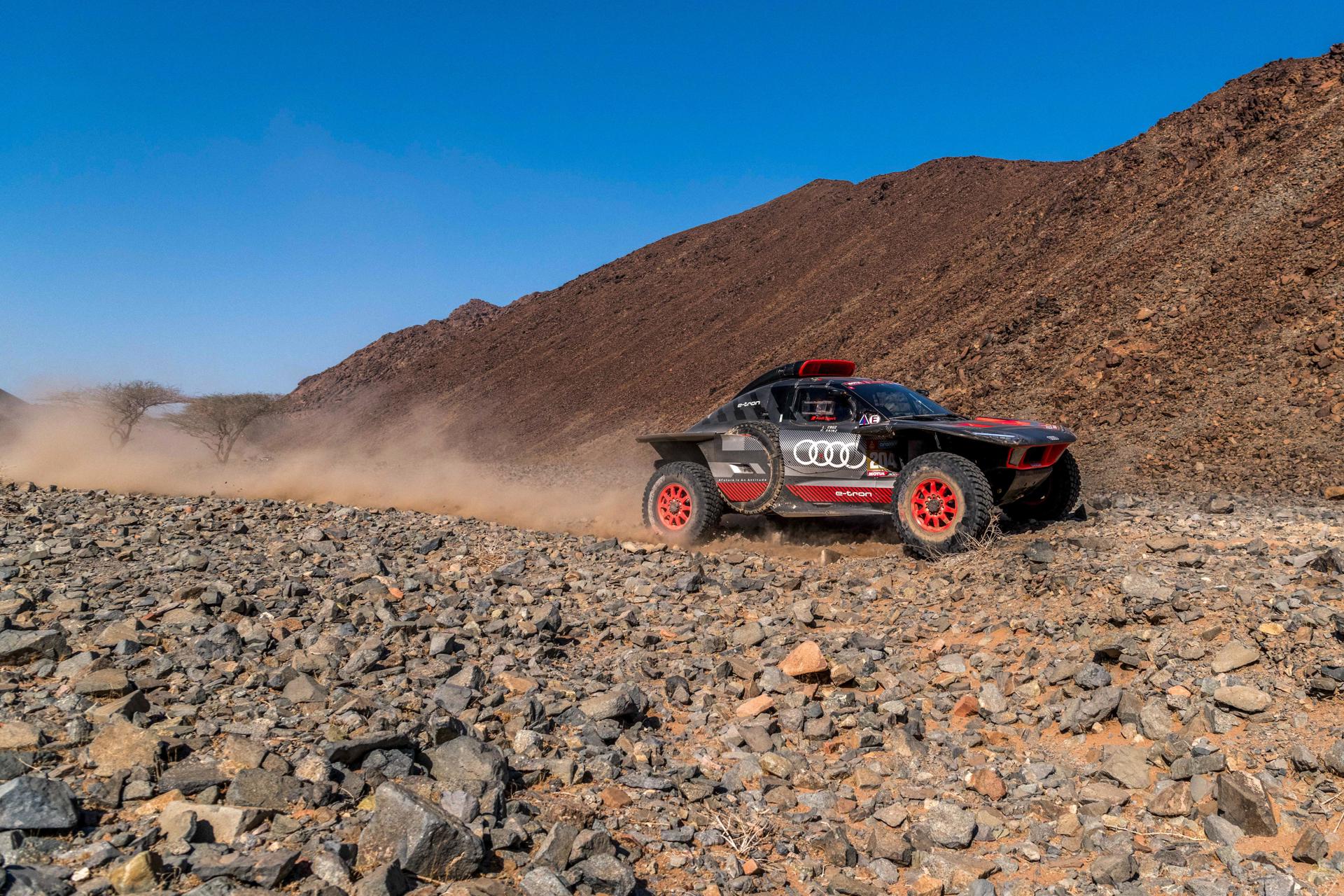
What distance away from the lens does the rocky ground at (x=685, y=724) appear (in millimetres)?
3324

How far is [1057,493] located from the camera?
8.95 meters

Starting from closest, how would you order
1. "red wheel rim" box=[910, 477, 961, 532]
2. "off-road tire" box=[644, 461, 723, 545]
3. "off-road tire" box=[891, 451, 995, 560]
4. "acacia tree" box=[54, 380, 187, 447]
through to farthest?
"off-road tire" box=[891, 451, 995, 560] < "red wheel rim" box=[910, 477, 961, 532] < "off-road tire" box=[644, 461, 723, 545] < "acacia tree" box=[54, 380, 187, 447]

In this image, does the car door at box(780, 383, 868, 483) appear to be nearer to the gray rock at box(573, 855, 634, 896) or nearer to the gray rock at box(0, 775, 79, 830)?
the gray rock at box(573, 855, 634, 896)

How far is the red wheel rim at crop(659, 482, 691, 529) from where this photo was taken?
9945mm

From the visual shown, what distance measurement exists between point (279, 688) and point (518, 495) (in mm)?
10649

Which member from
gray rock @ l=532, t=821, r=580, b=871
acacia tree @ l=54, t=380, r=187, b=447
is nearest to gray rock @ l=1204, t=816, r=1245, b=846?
gray rock @ l=532, t=821, r=580, b=871

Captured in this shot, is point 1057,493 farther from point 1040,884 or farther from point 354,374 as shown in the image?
point 354,374

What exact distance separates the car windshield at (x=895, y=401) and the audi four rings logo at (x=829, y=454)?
1.73ft

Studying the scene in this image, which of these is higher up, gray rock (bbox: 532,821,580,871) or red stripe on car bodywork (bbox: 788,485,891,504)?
red stripe on car bodywork (bbox: 788,485,891,504)

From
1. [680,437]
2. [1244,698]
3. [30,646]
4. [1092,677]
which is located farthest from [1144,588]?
[30,646]

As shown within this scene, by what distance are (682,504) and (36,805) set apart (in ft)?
24.2

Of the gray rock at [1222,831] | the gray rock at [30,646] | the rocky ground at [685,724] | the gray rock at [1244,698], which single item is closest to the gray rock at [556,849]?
the rocky ground at [685,724]

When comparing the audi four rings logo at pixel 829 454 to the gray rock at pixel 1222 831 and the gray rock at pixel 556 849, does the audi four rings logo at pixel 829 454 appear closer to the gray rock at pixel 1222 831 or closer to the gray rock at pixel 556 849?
the gray rock at pixel 1222 831

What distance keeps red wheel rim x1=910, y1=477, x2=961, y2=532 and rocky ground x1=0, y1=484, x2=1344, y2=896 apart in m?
0.46
